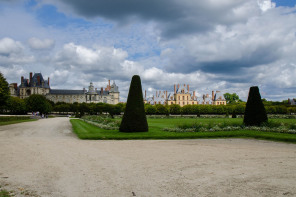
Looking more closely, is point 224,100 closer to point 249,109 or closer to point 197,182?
point 249,109

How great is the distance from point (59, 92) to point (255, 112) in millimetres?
116148

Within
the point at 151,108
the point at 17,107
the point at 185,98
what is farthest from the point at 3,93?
the point at 185,98

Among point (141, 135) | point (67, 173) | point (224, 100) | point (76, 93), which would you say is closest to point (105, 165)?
point (67, 173)

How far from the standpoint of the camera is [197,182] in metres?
5.20

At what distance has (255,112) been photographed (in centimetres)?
1744

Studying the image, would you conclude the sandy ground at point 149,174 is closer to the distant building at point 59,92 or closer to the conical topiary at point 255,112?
the conical topiary at point 255,112

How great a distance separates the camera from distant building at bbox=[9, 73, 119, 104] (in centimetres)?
11019

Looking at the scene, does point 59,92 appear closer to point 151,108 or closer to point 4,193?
point 151,108

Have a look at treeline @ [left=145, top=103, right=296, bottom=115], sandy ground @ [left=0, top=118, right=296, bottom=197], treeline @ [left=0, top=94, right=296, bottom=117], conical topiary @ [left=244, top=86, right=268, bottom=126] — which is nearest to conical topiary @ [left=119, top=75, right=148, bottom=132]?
sandy ground @ [left=0, top=118, right=296, bottom=197]

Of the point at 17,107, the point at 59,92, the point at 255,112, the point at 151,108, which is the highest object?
the point at 59,92

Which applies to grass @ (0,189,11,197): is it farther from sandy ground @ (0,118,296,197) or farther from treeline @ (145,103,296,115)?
treeline @ (145,103,296,115)

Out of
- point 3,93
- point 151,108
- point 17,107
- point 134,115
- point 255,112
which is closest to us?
point 134,115

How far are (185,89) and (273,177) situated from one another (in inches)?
3538

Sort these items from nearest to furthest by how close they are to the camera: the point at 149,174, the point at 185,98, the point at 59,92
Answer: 1. the point at 149,174
2. the point at 185,98
3. the point at 59,92
